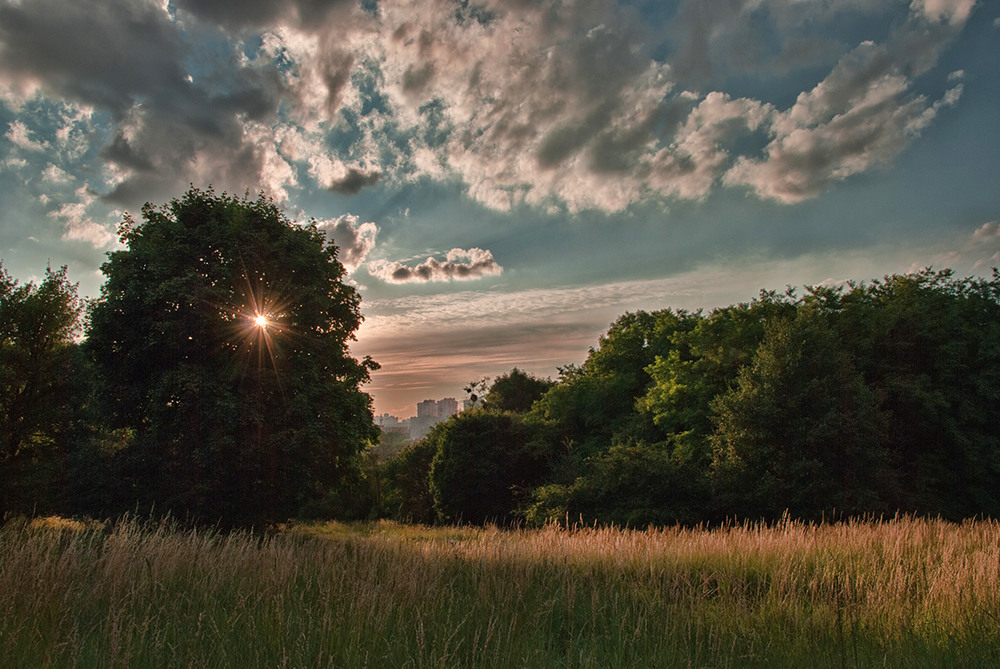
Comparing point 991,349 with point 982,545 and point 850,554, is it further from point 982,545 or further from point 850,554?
point 850,554

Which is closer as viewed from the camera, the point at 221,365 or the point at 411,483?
the point at 221,365

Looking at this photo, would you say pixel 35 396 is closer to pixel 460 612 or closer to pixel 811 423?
pixel 460 612

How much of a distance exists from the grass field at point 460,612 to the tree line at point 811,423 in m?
14.5

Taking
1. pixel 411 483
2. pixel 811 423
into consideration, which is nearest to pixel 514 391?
pixel 411 483

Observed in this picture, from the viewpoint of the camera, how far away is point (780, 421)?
2409 cm

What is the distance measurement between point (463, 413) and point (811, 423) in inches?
828

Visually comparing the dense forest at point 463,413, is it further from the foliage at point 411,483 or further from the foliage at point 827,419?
the foliage at point 411,483

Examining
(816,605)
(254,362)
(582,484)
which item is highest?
(254,362)

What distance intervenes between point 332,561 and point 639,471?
2049cm

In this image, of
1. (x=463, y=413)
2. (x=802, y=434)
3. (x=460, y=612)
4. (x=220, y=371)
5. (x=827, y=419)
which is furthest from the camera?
(x=463, y=413)

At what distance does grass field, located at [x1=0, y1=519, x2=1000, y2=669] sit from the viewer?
12.5ft

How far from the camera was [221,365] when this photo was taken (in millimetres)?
18641

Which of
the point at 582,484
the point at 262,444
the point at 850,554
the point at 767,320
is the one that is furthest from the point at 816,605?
the point at 767,320

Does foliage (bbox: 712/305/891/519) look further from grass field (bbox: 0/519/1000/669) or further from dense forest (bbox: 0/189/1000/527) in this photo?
grass field (bbox: 0/519/1000/669)
